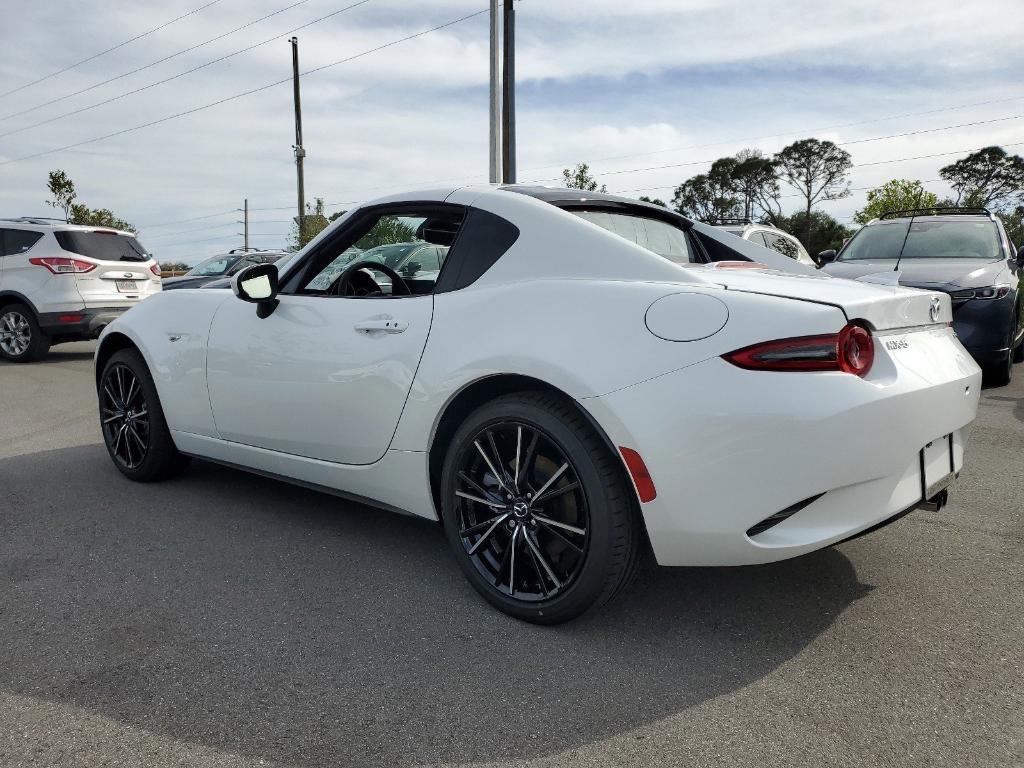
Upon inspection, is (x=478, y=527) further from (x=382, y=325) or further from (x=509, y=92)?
(x=509, y=92)

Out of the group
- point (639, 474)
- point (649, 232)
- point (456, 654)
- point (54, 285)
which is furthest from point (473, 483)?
point (54, 285)

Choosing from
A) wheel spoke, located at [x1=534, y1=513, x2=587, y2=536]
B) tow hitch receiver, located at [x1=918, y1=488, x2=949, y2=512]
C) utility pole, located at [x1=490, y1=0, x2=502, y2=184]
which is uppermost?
utility pole, located at [x1=490, y1=0, x2=502, y2=184]

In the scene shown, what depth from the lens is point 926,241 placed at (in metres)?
8.77

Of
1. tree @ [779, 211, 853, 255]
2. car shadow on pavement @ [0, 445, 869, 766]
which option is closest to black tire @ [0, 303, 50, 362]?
car shadow on pavement @ [0, 445, 869, 766]

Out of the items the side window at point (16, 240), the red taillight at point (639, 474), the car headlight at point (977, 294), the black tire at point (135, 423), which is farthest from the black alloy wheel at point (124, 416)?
the side window at point (16, 240)

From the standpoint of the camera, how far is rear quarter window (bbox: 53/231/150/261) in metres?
11.4

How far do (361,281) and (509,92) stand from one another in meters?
14.5

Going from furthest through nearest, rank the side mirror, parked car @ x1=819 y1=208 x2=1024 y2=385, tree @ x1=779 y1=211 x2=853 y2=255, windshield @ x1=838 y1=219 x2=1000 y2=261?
tree @ x1=779 y1=211 x2=853 y2=255
windshield @ x1=838 y1=219 x2=1000 y2=261
parked car @ x1=819 y1=208 x2=1024 y2=385
the side mirror

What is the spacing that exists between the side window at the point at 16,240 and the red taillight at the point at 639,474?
11.1 m

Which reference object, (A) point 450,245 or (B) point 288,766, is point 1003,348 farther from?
(B) point 288,766

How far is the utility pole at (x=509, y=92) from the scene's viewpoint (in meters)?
17.2

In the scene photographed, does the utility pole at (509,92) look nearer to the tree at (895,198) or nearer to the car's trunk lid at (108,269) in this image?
the car's trunk lid at (108,269)

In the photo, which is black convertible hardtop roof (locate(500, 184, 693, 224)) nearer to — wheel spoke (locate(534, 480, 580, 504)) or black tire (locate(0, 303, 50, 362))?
wheel spoke (locate(534, 480, 580, 504))

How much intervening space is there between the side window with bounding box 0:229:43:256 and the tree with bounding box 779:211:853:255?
62.5 m
